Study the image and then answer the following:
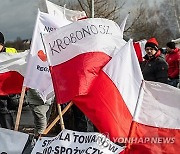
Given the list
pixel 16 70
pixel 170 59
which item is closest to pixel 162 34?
pixel 170 59

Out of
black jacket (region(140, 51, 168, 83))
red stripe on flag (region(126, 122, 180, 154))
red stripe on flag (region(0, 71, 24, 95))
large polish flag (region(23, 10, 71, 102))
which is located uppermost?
large polish flag (region(23, 10, 71, 102))

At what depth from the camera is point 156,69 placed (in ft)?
24.7

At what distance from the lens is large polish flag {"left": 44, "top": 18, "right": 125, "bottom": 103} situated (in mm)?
5109

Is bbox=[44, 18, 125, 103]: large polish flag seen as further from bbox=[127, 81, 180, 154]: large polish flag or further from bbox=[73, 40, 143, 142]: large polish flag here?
bbox=[127, 81, 180, 154]: large polish flag

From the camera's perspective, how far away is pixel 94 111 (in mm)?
4957

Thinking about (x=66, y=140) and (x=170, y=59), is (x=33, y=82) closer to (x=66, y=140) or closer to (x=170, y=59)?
(x=66, y=140)

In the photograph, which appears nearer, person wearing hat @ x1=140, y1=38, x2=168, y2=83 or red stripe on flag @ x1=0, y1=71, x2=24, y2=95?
red stripe on flag @ x1=0, y1=71, x2=24, y2=95

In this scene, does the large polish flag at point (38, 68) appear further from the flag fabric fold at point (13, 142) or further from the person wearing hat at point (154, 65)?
the person wearing hat at point (154, 65)

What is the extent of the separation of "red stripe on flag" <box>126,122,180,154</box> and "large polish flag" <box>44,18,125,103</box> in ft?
2.55

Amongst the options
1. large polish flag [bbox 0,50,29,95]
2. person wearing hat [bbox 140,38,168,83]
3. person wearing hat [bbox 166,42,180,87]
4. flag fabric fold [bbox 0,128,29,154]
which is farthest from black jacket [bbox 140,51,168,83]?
person wearing hat [bbox 166,42,180,87]

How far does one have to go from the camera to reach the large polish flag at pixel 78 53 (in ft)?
16.8

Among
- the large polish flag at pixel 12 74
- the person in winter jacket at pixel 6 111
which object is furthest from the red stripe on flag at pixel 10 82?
the person in winter jacket at pixel 6 111

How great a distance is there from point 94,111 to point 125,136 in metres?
0.42

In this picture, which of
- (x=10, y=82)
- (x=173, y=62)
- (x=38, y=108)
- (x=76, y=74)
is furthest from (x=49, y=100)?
(x=173, y=62)
